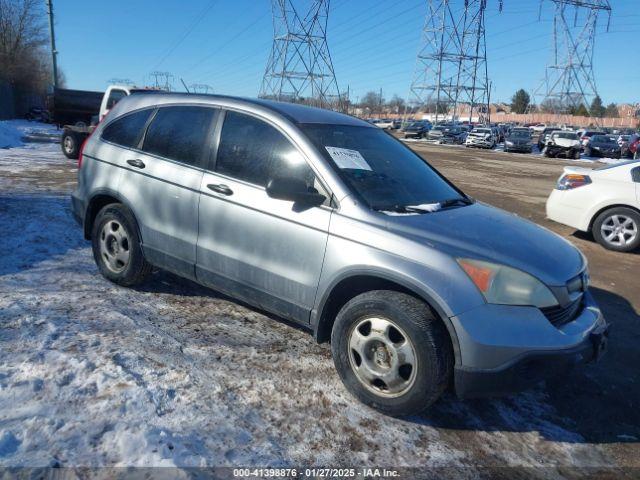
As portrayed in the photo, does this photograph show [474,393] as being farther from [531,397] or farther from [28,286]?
[28,286]

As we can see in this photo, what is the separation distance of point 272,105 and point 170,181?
1027 millimetres

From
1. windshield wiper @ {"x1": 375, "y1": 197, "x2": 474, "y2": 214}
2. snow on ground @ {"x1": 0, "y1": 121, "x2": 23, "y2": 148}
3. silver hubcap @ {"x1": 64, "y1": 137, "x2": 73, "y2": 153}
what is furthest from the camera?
snow on ground @ {"x1": 0, "y1": 121, "x2": 23, "y2": 148}

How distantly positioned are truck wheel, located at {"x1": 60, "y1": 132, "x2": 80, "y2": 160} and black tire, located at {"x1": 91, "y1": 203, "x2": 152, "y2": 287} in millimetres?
11442

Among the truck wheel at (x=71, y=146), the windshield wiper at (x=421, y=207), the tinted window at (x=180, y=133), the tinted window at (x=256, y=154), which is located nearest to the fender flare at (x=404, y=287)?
the windshield wiper at (x=421, y=207)

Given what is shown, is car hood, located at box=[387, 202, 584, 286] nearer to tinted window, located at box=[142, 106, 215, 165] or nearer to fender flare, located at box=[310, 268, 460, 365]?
fender flare, located at box=[310, 268, 460, 365]

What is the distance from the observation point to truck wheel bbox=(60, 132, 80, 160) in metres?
14.3

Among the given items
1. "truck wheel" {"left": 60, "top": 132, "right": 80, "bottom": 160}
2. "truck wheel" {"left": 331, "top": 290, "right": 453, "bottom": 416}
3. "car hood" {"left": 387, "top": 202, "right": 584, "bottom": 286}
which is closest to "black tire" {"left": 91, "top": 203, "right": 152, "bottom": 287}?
"truck wheel" {"left": 331, "top": 290, "right": 453, "bottom": 416}

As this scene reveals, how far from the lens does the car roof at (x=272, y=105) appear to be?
11.8 feet

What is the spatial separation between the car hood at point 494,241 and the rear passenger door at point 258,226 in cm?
60

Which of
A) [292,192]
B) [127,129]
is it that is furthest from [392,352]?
[127,129]

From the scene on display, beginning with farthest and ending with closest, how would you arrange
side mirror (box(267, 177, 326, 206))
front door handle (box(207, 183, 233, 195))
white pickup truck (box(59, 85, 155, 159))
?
white pickup truck (box(59, 85, 155, 159)) → front door handle (box(207, 183, 233, 195)) → side mirror (box(267, 177, 326, 206))

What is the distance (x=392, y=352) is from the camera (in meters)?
2.78

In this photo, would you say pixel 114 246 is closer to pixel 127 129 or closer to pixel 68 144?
pixel 127 129

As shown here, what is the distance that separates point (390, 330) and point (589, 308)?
1420 mm
